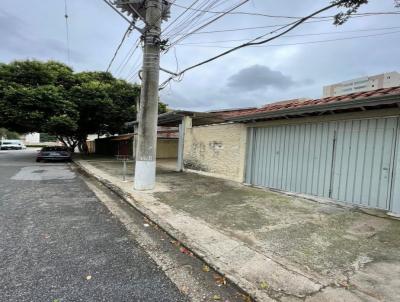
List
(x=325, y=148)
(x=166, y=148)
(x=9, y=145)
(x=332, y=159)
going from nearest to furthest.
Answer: (x=332, y=159) → (x=325, y=148) → (x=166, y=148) → (x=9, y=145)

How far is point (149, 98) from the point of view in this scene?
7.86 metres

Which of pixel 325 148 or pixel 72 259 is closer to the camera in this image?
pixel 72 259

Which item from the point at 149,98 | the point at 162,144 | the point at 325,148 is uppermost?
the point at 149,98

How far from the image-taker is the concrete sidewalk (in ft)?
9.68

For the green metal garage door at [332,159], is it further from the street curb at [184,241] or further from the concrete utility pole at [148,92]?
the street curb at [184,241]

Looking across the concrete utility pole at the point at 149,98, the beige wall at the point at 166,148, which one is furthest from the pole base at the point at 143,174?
the beige wall at the point at 166,148

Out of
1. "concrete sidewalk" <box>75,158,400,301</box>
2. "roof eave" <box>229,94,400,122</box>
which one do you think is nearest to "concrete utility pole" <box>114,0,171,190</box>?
"concrete sidewalk" <box>75,158,400,301</box>

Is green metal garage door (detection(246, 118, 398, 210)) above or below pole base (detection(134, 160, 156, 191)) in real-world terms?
above

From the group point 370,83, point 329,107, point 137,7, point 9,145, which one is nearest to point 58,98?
point 137,7

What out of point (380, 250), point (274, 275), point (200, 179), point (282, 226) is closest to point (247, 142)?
point (200, 179)

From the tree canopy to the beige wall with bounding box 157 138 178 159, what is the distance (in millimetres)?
3118

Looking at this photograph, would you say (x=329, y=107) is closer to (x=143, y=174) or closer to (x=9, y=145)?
(x=143, y=174)

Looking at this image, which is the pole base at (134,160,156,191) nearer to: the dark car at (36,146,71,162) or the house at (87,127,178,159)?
the dark car at (36,146,71,162)

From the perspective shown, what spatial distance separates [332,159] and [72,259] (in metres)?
6.22
